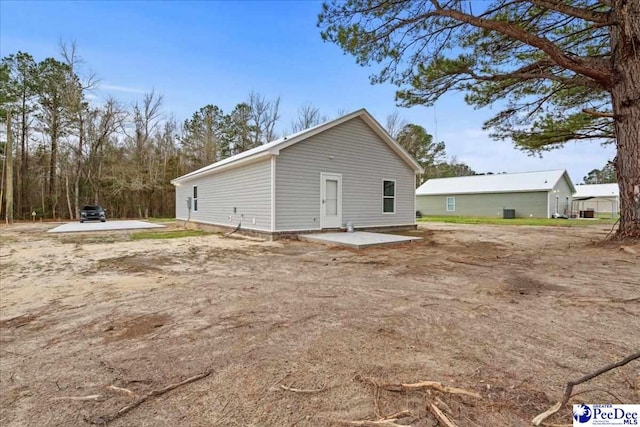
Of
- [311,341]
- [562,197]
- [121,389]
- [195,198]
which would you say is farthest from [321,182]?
[562,197]

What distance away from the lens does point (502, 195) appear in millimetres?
25031

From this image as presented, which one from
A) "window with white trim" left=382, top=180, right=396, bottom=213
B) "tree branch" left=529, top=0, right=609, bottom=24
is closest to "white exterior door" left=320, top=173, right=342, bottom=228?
"window with white trim" left=382, top=180, right=396, bottom=213

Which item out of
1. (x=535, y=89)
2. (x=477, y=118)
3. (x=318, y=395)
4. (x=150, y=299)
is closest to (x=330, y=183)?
(x=477, y=118)

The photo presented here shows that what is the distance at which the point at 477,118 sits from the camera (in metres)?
10.5

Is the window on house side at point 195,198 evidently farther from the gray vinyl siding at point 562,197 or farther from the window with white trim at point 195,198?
the gray vinyl siding at point 562,197

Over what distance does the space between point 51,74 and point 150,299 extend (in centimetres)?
2503

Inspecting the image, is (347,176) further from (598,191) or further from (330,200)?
(598,191)

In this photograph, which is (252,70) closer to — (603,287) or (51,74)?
(51,74)

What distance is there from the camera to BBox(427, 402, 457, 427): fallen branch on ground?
154 centimetres

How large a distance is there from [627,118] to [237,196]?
10.8 meters

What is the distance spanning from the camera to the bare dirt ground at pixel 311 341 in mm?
1747

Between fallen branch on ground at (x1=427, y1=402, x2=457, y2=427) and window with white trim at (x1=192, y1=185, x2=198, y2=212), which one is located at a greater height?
window with white trim at (x1=192, y1=185, x2=198, y2=212)

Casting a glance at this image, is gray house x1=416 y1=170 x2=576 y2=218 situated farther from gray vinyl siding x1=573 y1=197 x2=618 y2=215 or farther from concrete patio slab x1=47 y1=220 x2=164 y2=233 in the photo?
concrete patio slab x1=47 y1=220 x2=164 y2=233

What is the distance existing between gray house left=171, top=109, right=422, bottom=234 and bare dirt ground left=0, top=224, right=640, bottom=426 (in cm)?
457
